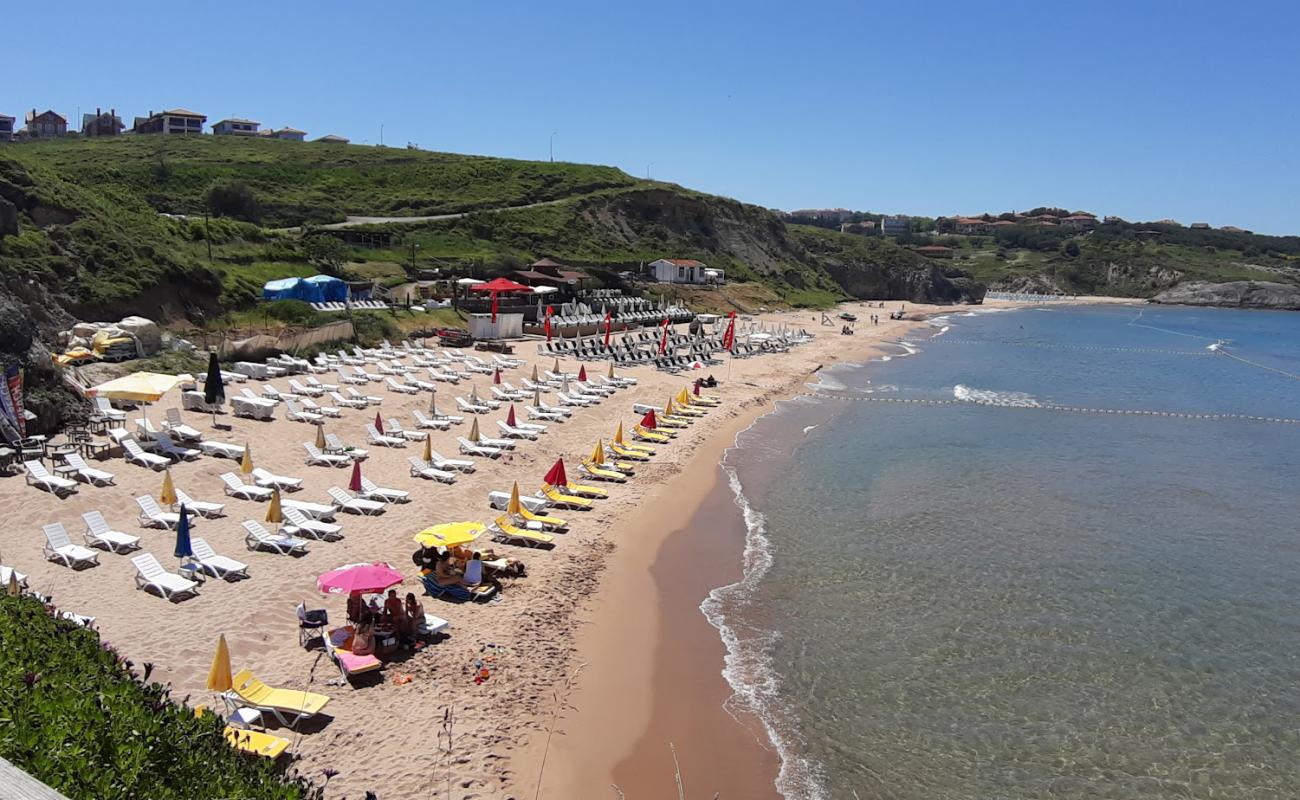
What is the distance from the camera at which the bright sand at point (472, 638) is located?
9.62 meters

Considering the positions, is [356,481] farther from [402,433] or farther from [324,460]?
[402,433]

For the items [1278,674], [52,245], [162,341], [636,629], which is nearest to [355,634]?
[636,629]

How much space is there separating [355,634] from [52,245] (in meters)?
28.2

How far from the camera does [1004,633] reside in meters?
14.2

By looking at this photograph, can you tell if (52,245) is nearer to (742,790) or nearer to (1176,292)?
(742,790)

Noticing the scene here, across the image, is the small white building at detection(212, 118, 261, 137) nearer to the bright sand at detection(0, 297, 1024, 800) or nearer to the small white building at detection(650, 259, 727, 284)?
the small white building at detection(650, 259, 727, 284)

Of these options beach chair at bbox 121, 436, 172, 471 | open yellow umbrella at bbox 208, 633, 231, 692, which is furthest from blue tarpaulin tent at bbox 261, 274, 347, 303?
open yellow umbrella at bbox 208, 633, 231, 692

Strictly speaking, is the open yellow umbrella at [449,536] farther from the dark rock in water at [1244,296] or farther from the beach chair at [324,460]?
the dark rock in water at [1244,296]

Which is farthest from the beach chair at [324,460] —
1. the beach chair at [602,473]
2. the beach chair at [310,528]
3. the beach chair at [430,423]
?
the beach chair at [602,473]

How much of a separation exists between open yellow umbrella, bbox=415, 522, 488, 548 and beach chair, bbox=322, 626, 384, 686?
209 cm

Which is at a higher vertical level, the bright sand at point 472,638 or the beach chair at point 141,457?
the beach chair at point 141,457

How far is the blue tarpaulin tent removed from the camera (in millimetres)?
39062

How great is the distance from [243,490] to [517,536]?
561cm

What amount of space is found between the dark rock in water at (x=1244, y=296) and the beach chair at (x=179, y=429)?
155m
